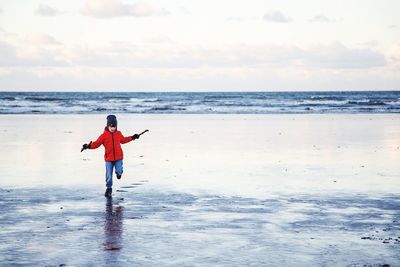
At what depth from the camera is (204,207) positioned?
34.2ft

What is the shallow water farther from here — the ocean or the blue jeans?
the ocean

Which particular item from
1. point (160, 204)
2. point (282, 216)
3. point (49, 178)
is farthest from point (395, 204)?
point (49, 178)

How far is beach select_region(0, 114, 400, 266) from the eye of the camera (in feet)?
24.3

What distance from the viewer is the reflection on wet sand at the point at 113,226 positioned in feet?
25.6

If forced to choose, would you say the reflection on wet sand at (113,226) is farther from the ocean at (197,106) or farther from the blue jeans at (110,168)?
the ocean at (197,106)

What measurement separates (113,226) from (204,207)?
194cm

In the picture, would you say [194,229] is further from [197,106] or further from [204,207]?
[197,106]

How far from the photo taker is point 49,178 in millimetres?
13891

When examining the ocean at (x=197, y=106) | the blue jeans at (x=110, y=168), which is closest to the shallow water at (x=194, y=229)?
the blue jeans at (x=110, y=168)

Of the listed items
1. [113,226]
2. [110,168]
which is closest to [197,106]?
[110,168]

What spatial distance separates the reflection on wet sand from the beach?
0.03 meters

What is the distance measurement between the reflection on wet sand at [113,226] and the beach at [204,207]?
0.03 m

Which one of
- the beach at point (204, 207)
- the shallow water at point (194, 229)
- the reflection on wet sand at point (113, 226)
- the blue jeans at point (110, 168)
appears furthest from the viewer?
the blue jeans at point (110, 168)

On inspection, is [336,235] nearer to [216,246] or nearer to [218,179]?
[216,246]
